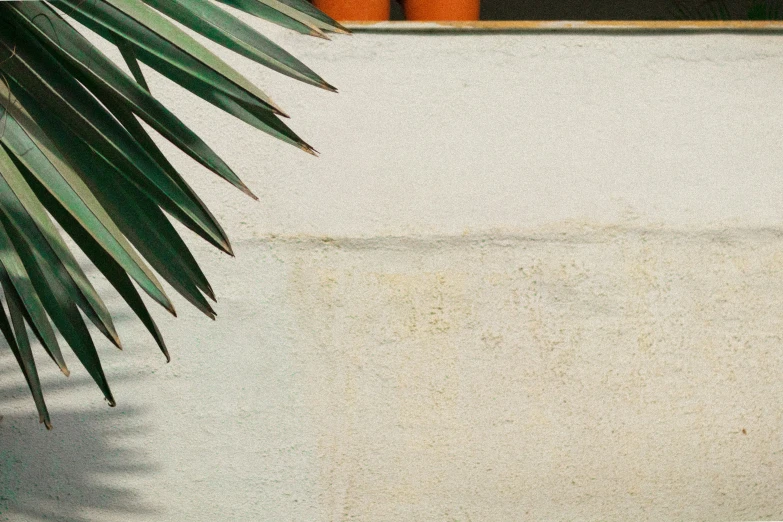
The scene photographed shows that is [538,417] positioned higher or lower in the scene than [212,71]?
lower

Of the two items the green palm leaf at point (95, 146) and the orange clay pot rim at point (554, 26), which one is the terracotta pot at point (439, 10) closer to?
the orange clay pot rim at point (554, 26)

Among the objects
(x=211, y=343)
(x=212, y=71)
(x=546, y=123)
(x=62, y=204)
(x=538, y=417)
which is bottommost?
(x=538, y=417)

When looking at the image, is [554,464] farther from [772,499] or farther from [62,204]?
[62,204]

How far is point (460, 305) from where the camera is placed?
2236 millimetres

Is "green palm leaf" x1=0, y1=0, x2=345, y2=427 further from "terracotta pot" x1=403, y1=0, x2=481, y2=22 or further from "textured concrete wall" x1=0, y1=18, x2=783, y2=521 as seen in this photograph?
"terracotta pot" x1=403, y1=0, x2=481, y2=22

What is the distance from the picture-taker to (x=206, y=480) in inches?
86.6

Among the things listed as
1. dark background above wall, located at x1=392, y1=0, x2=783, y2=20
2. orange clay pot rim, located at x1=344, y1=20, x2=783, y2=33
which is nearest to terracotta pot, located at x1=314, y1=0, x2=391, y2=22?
orange clay pot rim, located at x1=344, y1=20, x2=783, y2=33

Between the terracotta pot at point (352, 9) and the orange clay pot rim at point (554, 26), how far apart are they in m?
0.09

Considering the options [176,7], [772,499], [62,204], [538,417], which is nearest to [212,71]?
[176,7]

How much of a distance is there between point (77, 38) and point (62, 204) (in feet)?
0.72

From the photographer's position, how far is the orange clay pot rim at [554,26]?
217 centimetres

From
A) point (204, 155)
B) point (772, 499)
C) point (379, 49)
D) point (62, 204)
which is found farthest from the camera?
point (772, 499)

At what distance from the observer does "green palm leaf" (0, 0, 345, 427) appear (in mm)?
1019

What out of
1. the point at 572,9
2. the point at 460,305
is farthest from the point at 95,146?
the point at 572,9
